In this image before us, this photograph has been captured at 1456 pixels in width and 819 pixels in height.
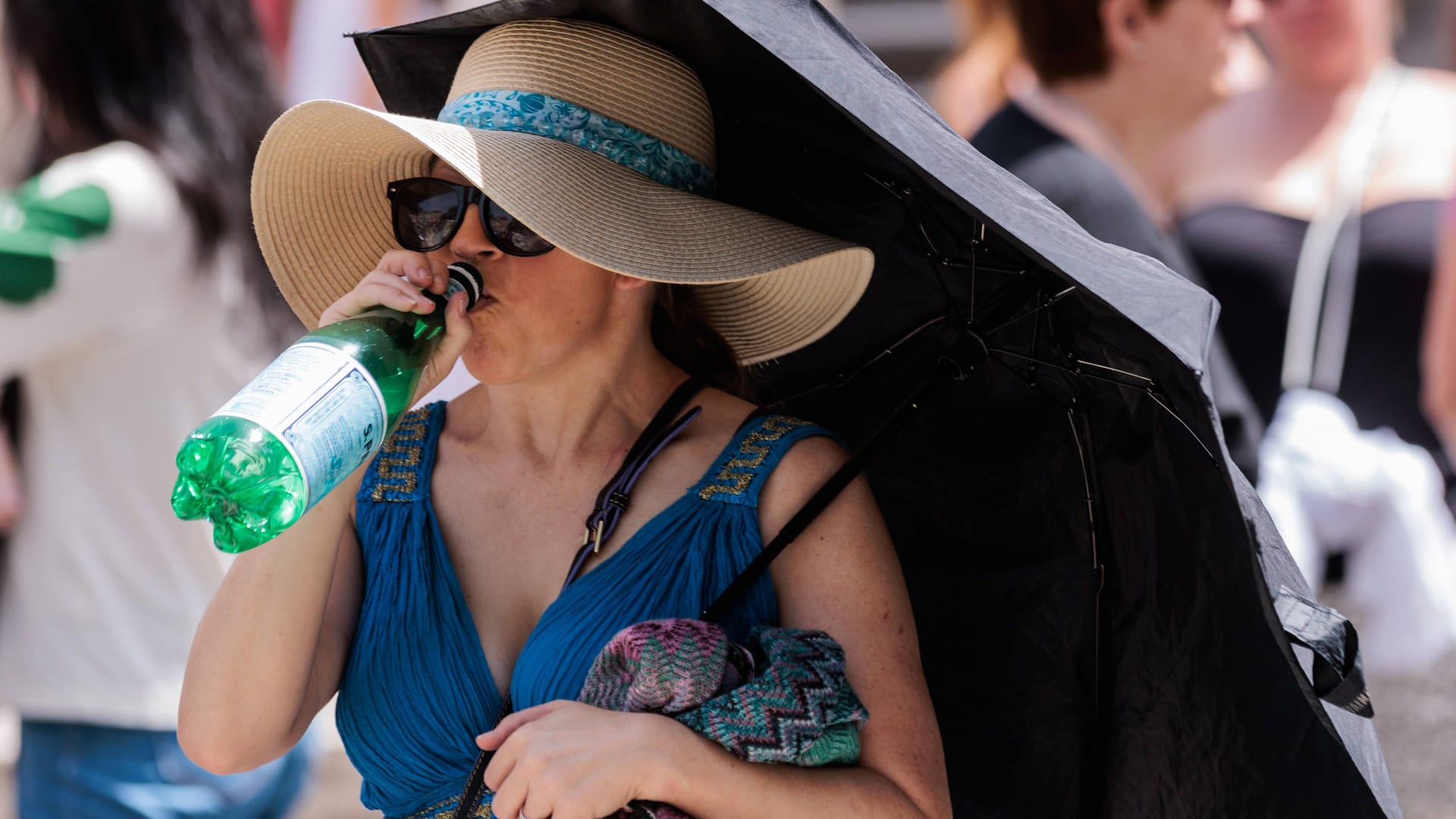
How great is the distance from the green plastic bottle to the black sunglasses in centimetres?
25

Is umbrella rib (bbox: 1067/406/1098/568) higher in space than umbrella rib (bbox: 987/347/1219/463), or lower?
lower

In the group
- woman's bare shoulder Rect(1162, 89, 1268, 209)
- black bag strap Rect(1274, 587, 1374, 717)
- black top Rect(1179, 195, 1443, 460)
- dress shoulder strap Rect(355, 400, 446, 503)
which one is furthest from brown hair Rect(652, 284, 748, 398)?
woman's bare shoulder Rect(1162, 89, 1268, 209)

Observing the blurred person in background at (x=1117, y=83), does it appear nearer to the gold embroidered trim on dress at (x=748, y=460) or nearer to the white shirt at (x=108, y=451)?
the gold embroidered trim on dress at (x=748, y=460)

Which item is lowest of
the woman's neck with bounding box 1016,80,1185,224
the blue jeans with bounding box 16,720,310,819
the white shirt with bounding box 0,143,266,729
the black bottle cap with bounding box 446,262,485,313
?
the blue jeans with bounding box 16,720,310,819

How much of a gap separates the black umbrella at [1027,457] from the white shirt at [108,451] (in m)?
0.86

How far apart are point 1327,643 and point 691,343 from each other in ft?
3.32

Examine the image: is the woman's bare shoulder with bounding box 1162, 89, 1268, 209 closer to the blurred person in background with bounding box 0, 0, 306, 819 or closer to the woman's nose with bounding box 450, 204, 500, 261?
the blurred person in background with bounding box 0, 0, 306, 819

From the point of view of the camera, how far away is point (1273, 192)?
13.3 ft

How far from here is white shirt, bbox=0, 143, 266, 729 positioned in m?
2.97

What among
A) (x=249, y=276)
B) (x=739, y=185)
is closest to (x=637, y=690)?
(x=739, y=185)

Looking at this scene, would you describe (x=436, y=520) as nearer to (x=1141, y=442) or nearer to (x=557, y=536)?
(x=557, y=536)

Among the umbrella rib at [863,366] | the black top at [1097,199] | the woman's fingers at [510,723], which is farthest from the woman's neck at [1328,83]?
the woman's fingers at [510,723]

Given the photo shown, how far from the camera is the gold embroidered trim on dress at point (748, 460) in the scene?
2066 mm

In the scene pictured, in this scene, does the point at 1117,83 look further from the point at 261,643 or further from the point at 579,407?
the point at 261,643
